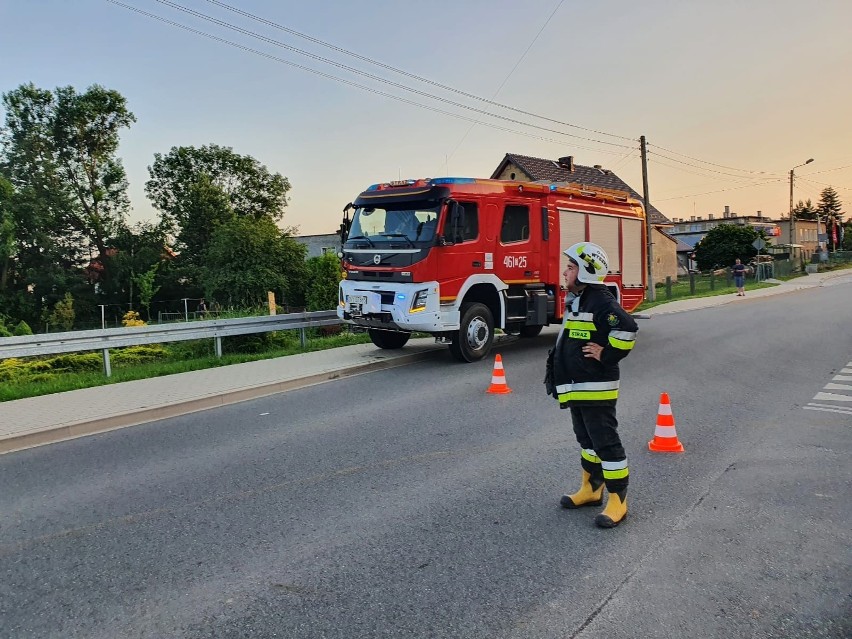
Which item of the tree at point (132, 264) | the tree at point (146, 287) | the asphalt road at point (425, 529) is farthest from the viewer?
the tree at point (132, 264)

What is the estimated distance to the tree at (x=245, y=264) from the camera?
41875mm

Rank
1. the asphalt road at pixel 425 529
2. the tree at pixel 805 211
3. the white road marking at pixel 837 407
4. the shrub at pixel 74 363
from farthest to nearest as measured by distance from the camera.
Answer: the tree at pixel 805 211 < the shrub at pixel 74 363 < the white road marking at pixel 837 407 < the asphalt road at pixel 425 529

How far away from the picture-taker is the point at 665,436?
5879 millimetres

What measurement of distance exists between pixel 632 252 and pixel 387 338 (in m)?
6.38

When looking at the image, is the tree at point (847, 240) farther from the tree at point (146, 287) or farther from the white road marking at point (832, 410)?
the white road marking at point (832, 410)

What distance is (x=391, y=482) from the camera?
514cm

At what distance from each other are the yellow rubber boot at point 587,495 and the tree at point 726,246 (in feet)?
169

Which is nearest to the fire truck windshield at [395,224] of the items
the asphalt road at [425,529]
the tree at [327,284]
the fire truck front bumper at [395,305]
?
the fire truck front bumper at [395,305]

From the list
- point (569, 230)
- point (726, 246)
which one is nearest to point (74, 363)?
point (569, 230)

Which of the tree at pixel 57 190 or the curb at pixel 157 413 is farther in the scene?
the tree at pixel 57 190

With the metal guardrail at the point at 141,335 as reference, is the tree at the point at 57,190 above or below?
above

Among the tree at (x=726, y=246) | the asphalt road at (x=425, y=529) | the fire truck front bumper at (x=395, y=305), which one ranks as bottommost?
the asphalt road at (x=425, y=529)

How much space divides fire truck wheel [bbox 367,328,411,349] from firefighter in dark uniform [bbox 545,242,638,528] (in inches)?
343

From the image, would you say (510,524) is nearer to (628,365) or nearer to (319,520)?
(319,520)
